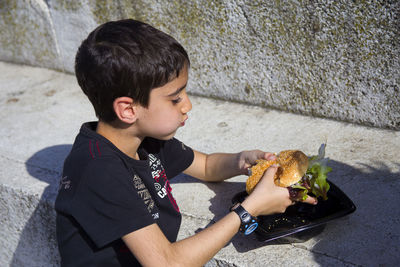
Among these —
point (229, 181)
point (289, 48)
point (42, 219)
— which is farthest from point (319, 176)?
point (42, 219)

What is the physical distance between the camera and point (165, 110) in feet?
6.34

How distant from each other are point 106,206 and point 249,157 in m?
0.91

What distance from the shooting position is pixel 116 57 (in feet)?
5.90

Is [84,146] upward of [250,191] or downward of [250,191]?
upward

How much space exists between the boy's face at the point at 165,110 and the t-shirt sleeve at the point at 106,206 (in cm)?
26

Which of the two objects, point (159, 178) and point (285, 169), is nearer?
point (285, 169)

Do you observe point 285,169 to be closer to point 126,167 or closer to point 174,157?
point 174,157

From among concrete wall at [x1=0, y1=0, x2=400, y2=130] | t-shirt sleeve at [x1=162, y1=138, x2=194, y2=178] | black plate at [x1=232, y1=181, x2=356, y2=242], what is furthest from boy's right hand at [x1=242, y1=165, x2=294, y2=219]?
concrete wall at [x1=0, y1=0, x2=400, y2=130]

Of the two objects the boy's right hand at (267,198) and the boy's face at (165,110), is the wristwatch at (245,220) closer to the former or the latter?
the boy's right hand at (267,198)

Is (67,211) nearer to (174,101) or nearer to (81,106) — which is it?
(174,101)

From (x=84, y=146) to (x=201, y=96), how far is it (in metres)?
1.91

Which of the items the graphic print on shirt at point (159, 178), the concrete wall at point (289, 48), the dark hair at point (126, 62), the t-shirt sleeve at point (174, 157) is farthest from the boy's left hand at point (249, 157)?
the concrete wall at point (289, 48)

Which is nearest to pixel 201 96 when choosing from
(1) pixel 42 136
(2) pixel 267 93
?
(2) pixel 267 93

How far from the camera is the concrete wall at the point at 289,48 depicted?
2.78 metres
